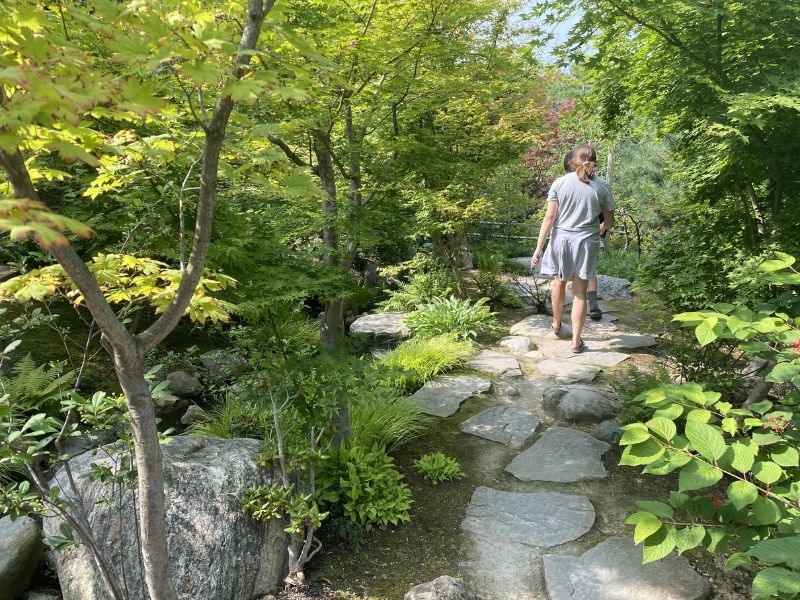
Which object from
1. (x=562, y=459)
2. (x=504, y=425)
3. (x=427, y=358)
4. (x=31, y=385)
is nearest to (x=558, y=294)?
(x=427, y=358)

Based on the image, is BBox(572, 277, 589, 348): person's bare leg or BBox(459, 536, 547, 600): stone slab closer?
BBox(459, 536, 547, 600): stone slab

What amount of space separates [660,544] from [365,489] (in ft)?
5.66

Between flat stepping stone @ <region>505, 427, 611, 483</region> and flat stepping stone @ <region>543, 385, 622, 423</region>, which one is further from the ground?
flat stepping stone @ <region>543, 385, 622, 423</region>

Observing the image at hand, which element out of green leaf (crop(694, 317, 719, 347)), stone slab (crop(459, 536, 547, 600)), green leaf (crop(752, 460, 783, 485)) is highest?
green leaf (crop(694, 317, 719, 347))

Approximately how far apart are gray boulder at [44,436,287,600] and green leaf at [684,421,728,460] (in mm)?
1941

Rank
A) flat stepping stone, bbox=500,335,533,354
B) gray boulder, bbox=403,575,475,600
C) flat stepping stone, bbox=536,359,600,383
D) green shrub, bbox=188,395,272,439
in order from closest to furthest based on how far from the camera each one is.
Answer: gray boulder, bbox=403,575,475,600 → green shrub, bbox=188,395,272,439 → flat stepping stone, bbox=536,359,600,383 → flat stepping stone, bbox=500,335,533,354

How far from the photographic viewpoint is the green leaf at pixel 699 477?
5.50ft

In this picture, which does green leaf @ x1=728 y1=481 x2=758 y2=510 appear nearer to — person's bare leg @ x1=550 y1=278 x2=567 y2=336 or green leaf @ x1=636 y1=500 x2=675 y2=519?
green leaf @ x1=636 y1=500 x2=675 y2=519

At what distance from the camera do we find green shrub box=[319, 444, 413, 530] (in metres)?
A: 3.03

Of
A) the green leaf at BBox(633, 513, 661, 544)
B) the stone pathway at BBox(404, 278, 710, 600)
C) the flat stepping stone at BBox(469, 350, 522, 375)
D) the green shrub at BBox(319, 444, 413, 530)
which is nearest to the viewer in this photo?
the green leaf at BBox(633, 513, 661, 544)

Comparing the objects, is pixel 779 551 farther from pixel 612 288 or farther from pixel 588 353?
pixel 612 288

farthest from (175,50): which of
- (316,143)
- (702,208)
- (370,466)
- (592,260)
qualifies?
(592,260)

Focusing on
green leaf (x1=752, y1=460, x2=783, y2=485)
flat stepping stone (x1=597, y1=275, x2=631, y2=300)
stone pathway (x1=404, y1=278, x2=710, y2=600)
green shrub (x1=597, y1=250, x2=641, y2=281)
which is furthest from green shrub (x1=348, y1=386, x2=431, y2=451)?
green shrub (x1=597, y1=250, x2=641, y2=281)

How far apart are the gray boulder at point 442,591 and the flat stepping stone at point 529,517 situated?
0.49 metres
